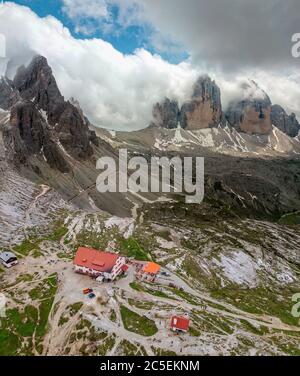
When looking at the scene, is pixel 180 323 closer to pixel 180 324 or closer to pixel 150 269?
pixel 180 324

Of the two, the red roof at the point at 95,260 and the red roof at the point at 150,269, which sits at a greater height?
the red roof at the point at 95,260

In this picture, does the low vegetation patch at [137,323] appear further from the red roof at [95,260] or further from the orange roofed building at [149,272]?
the orange roofed building at [149,272]

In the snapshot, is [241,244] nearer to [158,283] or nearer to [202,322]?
[158,283]

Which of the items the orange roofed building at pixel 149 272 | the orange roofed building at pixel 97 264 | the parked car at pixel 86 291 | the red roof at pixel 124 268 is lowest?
the orange roofed building at pixel 149 272

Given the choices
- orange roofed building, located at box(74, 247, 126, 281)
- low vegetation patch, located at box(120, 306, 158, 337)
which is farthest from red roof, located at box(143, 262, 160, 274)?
low vegetation patch, located at box(120, 306, 158, 337)

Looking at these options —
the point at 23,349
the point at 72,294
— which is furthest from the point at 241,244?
the point at 23,349

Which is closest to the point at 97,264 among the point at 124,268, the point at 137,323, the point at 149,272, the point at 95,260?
the point at 95,260

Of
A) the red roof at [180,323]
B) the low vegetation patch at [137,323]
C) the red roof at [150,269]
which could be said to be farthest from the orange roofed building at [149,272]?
the red roof at [180,323]

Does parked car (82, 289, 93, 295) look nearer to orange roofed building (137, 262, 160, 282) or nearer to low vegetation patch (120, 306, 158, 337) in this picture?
low vegetation patch (120, 306, 158, 337)
